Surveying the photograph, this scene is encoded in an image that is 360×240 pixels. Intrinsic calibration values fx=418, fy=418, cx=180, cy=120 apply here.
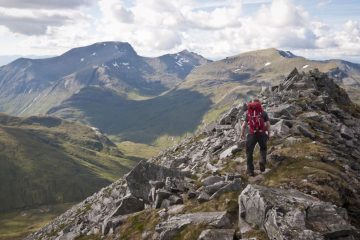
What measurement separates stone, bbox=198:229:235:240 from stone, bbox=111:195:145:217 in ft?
38.2

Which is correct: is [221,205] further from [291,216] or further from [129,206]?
[129,206]

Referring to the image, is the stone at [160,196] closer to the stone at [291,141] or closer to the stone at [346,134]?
the stone at [291,141]

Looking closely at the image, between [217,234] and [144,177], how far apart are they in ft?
45.8

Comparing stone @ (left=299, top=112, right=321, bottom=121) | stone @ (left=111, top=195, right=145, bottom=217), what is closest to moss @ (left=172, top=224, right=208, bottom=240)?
stone @ (left=111, top=195, right=145, bottom=217)

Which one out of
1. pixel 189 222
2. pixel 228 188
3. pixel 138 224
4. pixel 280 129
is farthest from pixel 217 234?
pixel 280 129

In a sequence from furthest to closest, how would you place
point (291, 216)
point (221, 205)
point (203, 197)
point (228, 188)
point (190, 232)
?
point (203, 197)
point (228, 188)
point (221, 205)
point (190, 232)
point (291, 216)

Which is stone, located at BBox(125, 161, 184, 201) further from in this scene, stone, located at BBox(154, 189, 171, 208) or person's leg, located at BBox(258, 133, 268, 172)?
person's leg, located at BBox(258, 133, 268, 172)

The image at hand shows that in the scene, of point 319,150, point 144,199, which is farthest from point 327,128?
point 144,199

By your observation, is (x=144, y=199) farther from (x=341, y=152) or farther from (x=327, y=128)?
(x=327, y=128)

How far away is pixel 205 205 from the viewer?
75.7ft

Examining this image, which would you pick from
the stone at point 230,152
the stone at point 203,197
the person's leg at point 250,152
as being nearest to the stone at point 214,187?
the stone at point 203,197

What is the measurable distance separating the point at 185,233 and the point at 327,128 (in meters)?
24.1

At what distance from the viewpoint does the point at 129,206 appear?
99.6 feet

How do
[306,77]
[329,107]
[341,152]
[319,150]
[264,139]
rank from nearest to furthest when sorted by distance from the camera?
1. [264,139]
2. [319,150]
3. [341,152]
4. [329,107]
5. [306,77]
